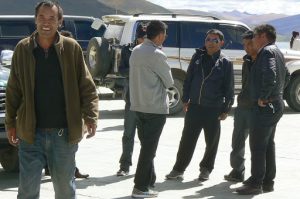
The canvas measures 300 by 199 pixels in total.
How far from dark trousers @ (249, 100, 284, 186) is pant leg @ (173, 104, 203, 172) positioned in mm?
667

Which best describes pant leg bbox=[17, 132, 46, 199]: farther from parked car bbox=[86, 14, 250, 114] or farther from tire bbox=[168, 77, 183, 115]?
tire bbox=[168, 77, 183, 115]

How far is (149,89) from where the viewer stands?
6.72 meters

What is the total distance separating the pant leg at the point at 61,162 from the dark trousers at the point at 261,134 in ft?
8.36

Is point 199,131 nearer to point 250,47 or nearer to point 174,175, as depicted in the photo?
point 174,175

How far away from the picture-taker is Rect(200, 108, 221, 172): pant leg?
7484 millimetres

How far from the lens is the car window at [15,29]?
1739cm

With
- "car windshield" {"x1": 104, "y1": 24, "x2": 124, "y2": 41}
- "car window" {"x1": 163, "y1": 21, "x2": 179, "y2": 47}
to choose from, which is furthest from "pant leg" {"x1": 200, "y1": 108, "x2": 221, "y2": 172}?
"car window" {"x1": 163, "y1": 21, "x2": 179, "y2": 47}

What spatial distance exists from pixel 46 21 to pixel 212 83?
9.96ft

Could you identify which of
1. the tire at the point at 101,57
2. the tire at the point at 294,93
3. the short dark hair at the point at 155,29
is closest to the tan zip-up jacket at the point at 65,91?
the short dark hair at the point at 155,29

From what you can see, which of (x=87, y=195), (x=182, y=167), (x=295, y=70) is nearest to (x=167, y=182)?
(x=182, y=167)

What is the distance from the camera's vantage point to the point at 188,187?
7395 mm

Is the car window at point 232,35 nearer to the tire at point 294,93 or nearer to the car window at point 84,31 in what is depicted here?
the tire at point 294,93

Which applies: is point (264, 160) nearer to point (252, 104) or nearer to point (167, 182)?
point (252, 104)

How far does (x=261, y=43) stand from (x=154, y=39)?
41.8 inches
